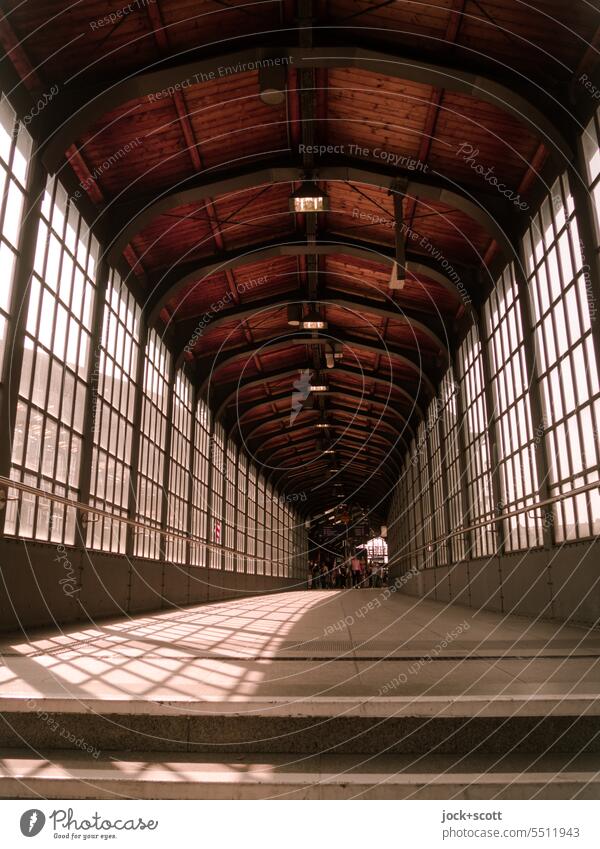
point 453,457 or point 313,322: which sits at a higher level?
point 313,322

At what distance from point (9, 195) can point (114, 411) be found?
229 inches

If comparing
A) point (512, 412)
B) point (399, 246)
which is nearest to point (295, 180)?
point (399, 246)

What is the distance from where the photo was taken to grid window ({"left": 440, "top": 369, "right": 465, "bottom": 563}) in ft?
62.3

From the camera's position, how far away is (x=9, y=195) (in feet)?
30.5

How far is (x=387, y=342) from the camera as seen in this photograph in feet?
70.8

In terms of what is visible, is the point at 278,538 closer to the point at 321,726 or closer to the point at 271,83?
the point at 271,83

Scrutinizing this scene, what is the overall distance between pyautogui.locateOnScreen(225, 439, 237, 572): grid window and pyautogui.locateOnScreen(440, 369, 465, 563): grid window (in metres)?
10.3

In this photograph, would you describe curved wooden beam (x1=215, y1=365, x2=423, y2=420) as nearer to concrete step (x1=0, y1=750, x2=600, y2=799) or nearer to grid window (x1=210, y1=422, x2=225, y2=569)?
grid window (x1=210, y1=422, x2=225, y2=569)

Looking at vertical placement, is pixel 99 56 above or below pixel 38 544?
above

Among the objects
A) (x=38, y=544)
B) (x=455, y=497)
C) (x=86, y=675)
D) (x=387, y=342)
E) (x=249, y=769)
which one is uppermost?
(x=387, y=342)

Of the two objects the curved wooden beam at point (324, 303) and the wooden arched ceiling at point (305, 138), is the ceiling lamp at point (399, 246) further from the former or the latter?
the curved wooden beam at point (324, 303)
